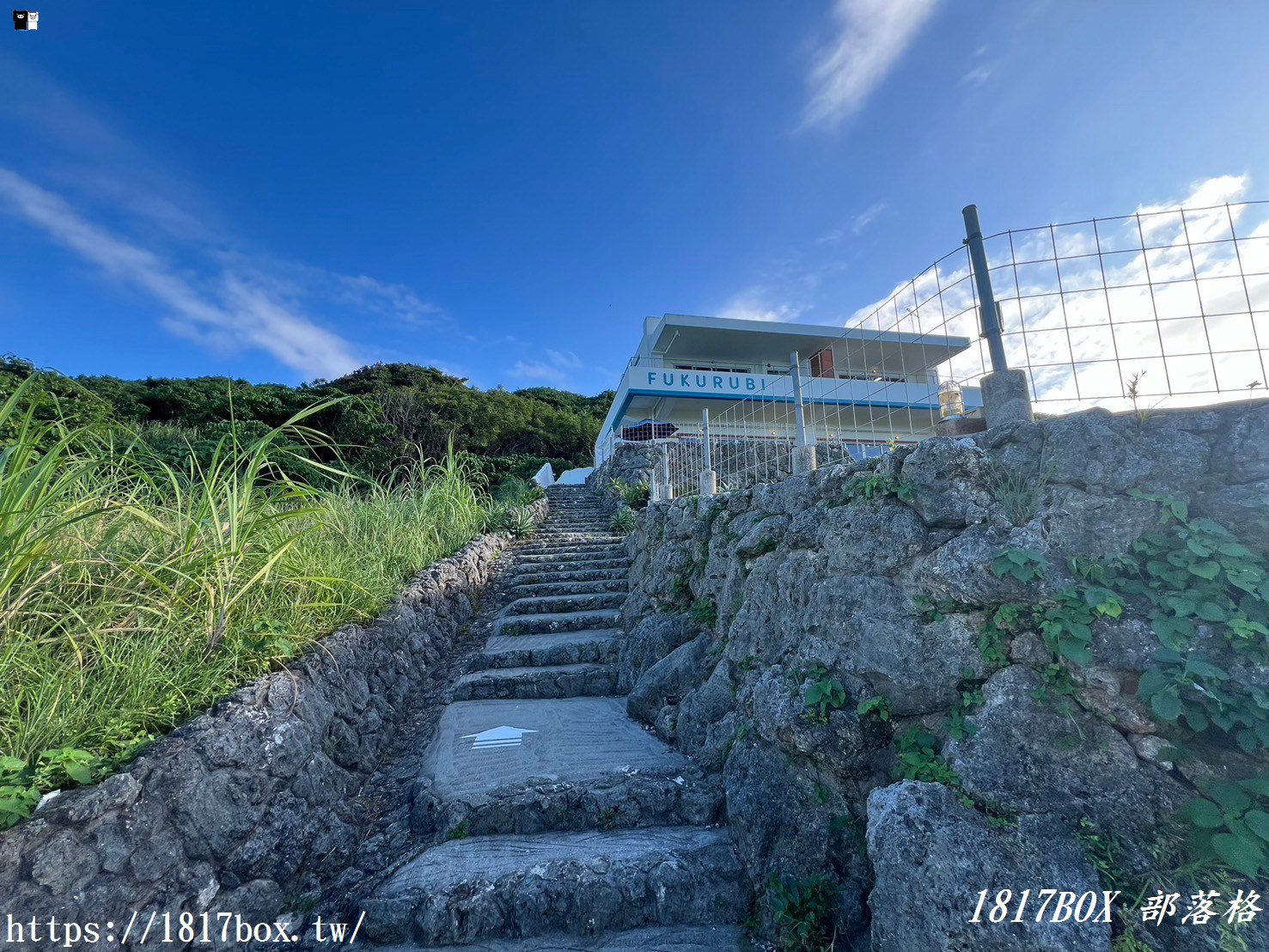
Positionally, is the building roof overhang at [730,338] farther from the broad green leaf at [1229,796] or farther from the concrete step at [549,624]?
the broad green leaf at [1229,796]

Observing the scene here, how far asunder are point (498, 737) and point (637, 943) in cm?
171

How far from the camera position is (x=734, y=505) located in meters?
4.13

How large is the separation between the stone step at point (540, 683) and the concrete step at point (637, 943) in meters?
2.21

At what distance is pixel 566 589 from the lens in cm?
671

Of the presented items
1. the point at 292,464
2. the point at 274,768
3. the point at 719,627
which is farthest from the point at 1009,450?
the point at 292,464

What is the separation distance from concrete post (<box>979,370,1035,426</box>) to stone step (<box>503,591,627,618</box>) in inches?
174

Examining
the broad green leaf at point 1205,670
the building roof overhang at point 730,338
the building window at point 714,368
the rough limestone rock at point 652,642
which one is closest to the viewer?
the broad green leaf at point 1205,670

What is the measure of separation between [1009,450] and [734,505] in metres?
2.04

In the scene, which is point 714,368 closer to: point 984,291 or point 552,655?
point 552,655

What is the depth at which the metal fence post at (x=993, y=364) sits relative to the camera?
8.25 ft

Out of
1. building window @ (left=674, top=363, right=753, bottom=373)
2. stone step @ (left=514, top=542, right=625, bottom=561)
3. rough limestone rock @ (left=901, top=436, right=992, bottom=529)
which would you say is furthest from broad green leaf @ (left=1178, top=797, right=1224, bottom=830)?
building window @ (left=674, top=363, right=753, bottom=373)

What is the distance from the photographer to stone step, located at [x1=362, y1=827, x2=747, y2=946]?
230cm

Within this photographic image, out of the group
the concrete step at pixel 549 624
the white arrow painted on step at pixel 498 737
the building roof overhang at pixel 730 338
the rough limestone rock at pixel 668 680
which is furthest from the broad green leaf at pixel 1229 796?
the building roof overhang at pixel 730 338

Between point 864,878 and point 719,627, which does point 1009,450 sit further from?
point 719,627
